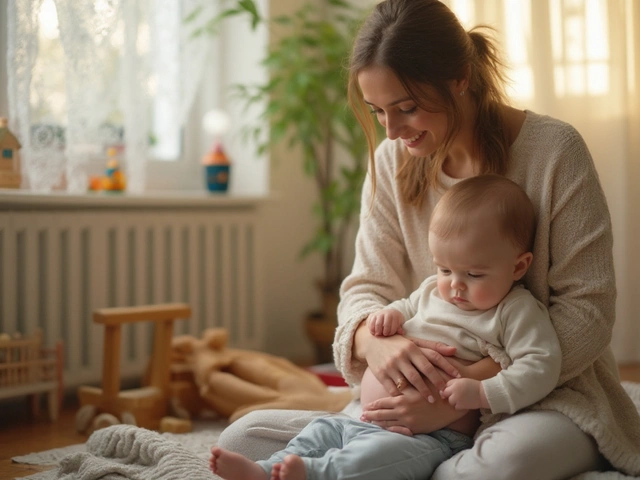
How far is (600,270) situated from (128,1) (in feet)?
6.20

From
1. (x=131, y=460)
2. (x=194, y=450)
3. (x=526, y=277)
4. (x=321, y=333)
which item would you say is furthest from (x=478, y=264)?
(x=321, y=333)

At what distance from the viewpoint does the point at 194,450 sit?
1.75 meters

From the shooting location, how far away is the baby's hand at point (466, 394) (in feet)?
3.87

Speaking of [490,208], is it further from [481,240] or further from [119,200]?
[119,200]

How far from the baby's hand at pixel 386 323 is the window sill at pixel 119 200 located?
1.30 metres

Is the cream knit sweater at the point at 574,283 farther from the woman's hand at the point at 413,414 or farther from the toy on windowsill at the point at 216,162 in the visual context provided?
the toy on windowsill at the point at 216,162

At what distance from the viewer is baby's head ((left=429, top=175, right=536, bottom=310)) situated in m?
1.22

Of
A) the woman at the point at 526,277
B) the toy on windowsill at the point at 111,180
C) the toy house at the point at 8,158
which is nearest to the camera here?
the woman at the point at 526,277

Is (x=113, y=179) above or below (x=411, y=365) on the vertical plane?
above

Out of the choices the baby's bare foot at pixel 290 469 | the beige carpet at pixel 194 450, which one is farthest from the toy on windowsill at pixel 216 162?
the baby's bare foot at pixel 290 469

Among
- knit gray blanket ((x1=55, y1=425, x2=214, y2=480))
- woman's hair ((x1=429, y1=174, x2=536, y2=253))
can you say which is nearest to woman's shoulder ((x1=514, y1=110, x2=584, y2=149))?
woman's hair ((x1=429, y1=174, x2=536, y2=253))

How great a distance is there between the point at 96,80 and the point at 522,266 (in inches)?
67.4

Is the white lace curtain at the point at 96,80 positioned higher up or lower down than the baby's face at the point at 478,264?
higher up

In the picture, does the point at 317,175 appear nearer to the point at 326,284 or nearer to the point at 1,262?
the point at 326,284
